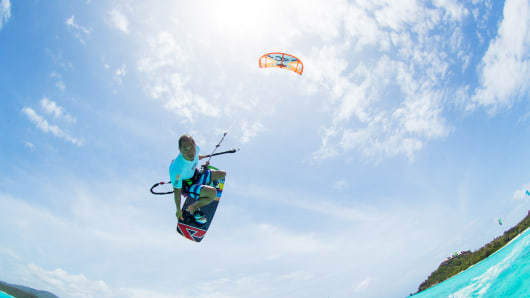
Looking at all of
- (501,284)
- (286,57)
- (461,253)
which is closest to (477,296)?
(501,284)

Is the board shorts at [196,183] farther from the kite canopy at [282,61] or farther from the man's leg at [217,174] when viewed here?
the kite canopy at [282,61]

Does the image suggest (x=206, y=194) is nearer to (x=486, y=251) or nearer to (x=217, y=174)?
(x=217, y=174)

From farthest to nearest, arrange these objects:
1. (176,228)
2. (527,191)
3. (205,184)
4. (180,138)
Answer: (527,191) < (176,228) < (205,184) < (180,138)

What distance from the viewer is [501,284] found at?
8414 millimetres

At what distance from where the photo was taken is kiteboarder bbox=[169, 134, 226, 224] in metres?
5.41

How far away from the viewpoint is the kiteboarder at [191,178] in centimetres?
541

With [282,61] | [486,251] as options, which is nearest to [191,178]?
[282,61]

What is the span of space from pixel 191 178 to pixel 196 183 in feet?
0.68

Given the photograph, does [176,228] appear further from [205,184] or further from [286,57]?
[286,57]

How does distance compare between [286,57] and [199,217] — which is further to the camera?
[286,57]

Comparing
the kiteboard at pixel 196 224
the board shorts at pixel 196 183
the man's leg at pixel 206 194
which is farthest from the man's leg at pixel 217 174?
the man's leg at pixel 206 194

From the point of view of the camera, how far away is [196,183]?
20.7 feet

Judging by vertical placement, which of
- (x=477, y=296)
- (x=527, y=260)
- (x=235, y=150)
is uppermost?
(x=235, y=150)

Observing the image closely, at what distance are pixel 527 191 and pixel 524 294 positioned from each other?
16991 mm
